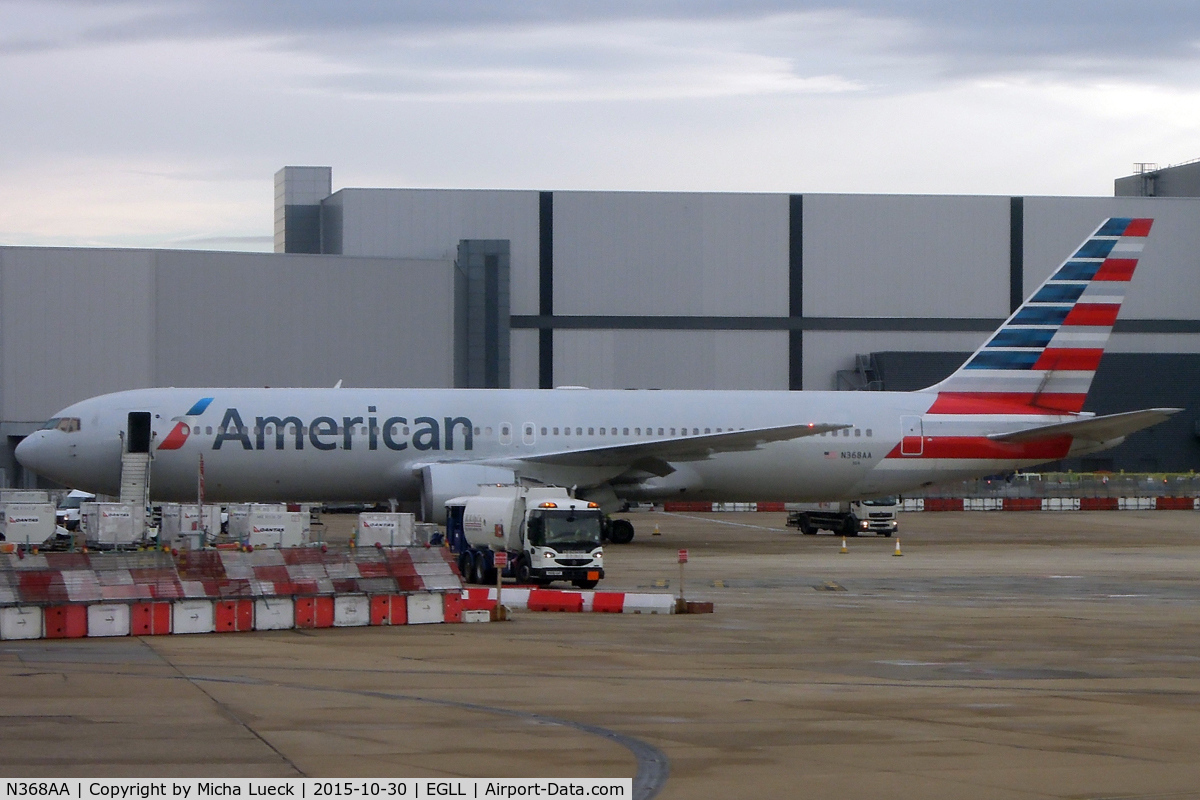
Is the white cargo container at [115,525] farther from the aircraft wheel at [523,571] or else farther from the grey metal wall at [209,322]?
the grey metal wall at [209,322]

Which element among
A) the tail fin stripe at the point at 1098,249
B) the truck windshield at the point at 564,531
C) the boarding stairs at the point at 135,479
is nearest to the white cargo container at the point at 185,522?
the boarding stairs at the point at 135,479

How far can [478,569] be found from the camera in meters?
31.2

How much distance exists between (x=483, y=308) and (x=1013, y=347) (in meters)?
38.0

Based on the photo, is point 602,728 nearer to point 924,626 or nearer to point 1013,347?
point 924,626

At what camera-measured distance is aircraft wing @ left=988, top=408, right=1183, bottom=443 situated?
42.6m

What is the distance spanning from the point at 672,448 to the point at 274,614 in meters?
21.0

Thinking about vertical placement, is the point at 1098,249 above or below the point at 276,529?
above

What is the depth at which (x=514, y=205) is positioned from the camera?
271 feet

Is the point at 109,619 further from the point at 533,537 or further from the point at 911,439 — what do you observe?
the point at 911,439

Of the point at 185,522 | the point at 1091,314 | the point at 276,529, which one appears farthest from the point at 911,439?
the point at 185,522

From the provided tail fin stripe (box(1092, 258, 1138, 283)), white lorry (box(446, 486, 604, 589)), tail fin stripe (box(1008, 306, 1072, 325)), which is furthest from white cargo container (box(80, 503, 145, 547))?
tail fin stripe (box(1092, 258, 1138, 283))

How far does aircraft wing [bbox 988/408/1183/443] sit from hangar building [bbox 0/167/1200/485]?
35154 mm

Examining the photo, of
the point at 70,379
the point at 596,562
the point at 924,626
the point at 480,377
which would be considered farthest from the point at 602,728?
the point at 480,377

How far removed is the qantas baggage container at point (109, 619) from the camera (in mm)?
20406
